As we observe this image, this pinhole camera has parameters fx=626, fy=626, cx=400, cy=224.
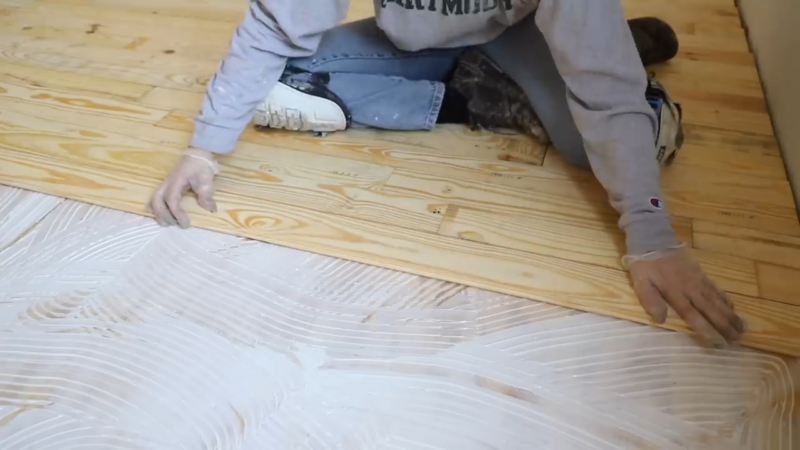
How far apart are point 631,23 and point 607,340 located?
30.4 inches

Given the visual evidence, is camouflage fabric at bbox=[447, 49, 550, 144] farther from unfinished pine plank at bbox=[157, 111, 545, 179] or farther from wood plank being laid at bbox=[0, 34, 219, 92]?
wood plank being laid at bbox=[0, 34, 219, 92]

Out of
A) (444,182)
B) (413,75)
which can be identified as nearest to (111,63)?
(413,75)

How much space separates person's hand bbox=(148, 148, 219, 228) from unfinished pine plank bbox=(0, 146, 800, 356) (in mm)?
24

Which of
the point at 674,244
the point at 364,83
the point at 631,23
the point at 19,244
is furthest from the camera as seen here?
the point at 631,23

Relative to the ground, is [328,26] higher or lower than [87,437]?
higher

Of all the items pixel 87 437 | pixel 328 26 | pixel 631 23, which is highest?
pixel 328 26

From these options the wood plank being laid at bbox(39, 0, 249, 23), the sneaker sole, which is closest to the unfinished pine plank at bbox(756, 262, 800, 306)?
the sneaker sole

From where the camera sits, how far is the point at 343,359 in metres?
0.73

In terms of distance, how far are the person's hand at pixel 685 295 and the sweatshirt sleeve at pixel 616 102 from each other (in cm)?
2

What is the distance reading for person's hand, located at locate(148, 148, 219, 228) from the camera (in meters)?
0.91

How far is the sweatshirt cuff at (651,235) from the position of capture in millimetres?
771

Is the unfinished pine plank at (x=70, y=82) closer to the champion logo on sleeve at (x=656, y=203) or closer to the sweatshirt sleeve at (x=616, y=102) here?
the sweatshirt sleeve at (x=616, y=102)

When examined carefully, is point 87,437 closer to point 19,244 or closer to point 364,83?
point 19,244

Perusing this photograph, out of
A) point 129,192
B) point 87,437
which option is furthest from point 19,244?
point 87,437
